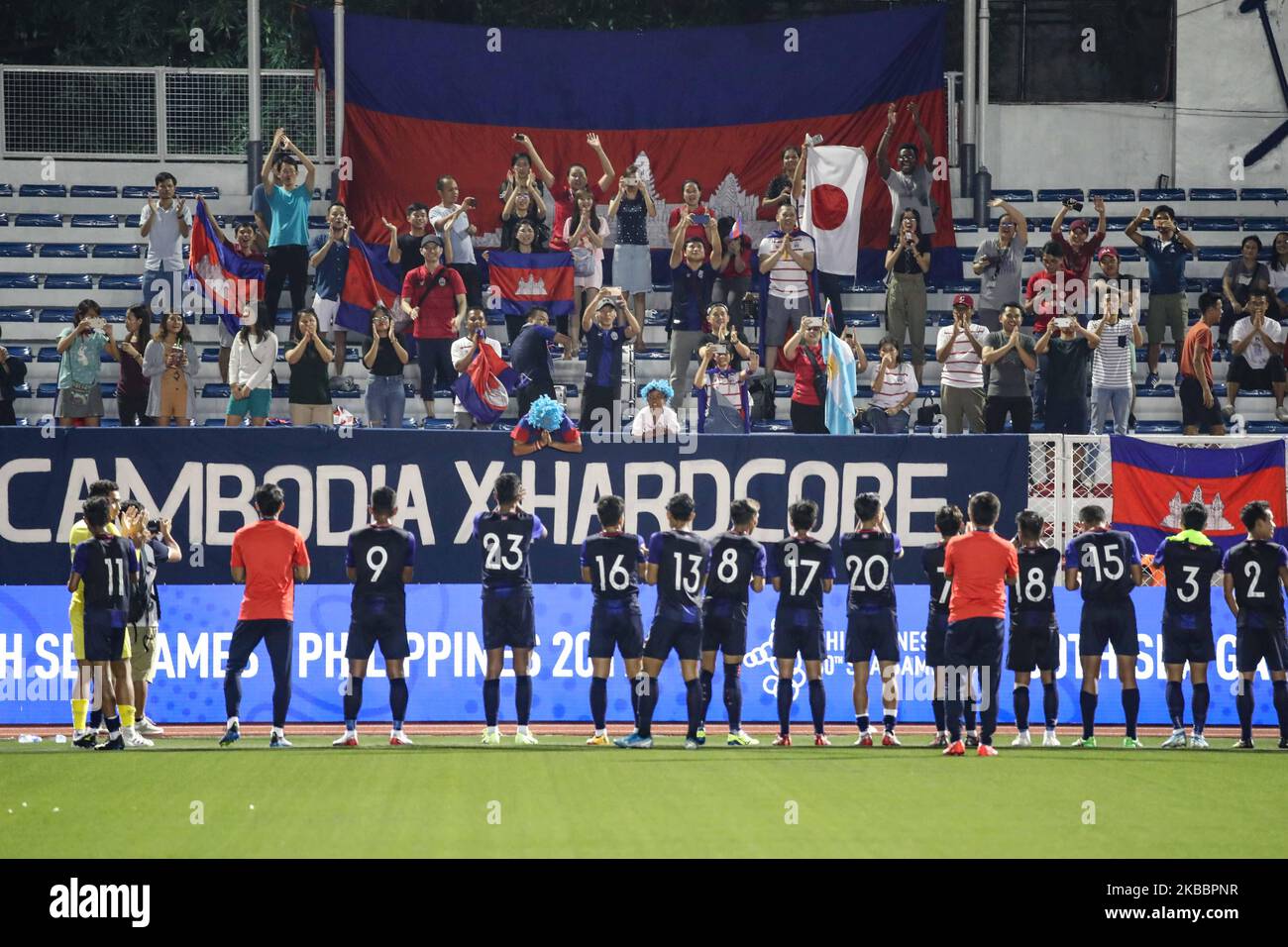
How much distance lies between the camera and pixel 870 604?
50.3 ft

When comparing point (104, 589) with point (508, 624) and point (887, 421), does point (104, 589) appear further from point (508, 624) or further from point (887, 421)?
point (887, 421)

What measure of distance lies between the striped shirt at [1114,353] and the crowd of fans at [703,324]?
0.02 m

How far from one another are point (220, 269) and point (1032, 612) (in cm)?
1109

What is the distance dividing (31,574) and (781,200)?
382 inches

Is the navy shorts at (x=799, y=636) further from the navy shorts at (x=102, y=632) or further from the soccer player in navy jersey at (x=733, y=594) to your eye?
the navy shorts at (x=102, y=632)

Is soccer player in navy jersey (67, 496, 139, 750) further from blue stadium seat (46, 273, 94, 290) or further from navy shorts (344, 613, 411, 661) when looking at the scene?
A: blue stadium seat (46, 273, 94, 290)

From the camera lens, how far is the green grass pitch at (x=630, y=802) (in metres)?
9.55

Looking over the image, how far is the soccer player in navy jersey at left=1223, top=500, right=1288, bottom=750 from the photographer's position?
50.8 feet

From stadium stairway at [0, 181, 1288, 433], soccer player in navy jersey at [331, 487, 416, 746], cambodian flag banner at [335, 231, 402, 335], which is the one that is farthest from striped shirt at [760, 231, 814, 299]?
soccer player in navy jersey at [331, 487, 416, 746]

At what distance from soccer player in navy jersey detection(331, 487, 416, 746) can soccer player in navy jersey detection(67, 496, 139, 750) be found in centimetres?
173

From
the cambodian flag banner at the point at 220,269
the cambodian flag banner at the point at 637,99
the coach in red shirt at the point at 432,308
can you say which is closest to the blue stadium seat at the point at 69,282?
the cambodian flag banner at the point at 220,269

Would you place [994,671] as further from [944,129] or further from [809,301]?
Result: [944,129]

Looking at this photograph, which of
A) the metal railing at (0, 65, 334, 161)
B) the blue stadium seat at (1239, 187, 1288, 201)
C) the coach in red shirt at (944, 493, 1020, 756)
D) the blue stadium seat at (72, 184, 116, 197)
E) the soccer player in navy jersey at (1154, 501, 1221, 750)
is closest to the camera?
the coach in red shirt at (944, 493, 1020, 756)

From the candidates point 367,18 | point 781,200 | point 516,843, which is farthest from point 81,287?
point 516,843
